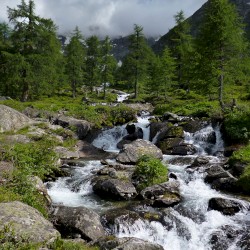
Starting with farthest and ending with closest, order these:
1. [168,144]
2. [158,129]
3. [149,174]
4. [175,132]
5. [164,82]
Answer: [164,82] → [158,129] → [175,132] → [168,144] → [149,174]

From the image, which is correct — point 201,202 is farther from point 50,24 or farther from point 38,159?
point 50,24

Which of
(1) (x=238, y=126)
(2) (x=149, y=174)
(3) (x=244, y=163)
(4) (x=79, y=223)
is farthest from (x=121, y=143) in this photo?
(4) (x=79, y=223)

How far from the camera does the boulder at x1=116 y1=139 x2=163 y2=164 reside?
2234 cm

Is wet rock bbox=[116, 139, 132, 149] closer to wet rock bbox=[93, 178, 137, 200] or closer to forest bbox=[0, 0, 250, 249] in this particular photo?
forest bbox=[0, 0, 250, 249]

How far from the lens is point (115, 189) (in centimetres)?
1598

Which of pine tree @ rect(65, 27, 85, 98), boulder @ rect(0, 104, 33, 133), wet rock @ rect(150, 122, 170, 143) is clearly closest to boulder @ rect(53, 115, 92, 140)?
boulder @ rect(0, 104, 33, 133)

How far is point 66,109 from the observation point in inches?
1497

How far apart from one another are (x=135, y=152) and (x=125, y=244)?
1367 centimetres

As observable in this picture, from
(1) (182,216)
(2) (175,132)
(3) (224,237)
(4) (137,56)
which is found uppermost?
(4) (137,56)

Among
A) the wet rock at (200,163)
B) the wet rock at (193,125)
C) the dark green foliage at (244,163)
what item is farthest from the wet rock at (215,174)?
the wet rock at (193,125)

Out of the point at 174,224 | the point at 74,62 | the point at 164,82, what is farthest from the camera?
the point at 74,62

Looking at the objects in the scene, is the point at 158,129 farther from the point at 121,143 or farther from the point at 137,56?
the point at 137,56

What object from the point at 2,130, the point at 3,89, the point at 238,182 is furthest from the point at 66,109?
the point at 238,182

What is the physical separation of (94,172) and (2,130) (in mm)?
10730
